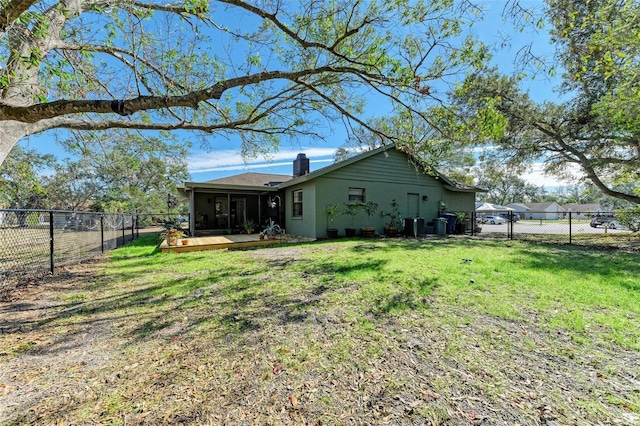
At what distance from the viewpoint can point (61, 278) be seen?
17.5 ft

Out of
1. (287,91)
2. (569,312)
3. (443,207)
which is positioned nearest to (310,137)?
(287,91)

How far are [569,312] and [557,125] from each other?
13.3 m

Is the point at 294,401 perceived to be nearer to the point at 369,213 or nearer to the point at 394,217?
the point at 369,213

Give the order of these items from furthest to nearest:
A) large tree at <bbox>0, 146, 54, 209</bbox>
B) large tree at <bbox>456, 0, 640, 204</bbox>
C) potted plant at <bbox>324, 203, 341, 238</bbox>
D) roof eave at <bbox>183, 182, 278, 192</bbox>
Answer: roof eave at <bbox>183, 182, 278, 192</bbox> < potted plant at <bbox>324, 203, 341, 238</bbox> < large tree at <bbox>456, 0, 640, 204</bbox> < large tree at <bbox>0, 146, 54, 209</bbox>

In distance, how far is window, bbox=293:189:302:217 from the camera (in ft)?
41.6

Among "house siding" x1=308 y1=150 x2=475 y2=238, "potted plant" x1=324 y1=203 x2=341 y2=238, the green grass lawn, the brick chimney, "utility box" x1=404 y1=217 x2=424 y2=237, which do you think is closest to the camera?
the green grass lawn

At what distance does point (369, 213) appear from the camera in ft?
39.4

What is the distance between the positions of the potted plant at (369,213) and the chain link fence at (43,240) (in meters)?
9.40

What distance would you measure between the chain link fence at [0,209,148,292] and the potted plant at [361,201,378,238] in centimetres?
940

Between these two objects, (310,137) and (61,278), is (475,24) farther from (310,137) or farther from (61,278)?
(61,278)


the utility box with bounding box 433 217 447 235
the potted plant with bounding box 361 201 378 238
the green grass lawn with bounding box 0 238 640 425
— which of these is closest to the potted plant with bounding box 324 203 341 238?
the potted plant with bounding box 361 201 378 238

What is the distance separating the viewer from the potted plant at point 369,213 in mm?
11555

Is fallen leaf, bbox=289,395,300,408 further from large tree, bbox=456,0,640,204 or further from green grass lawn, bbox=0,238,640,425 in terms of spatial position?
large tree, bbox=456,0,640,204

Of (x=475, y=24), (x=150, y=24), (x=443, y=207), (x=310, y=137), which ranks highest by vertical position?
(x=150, y=24)
